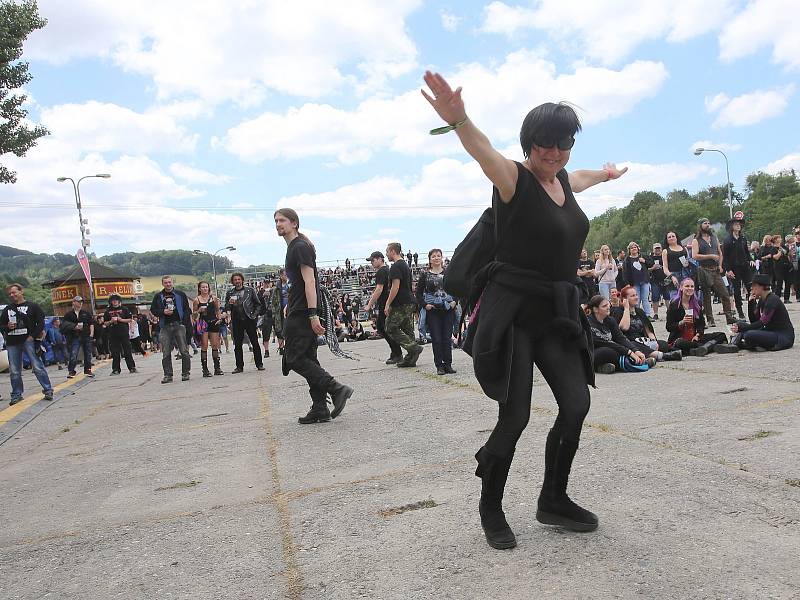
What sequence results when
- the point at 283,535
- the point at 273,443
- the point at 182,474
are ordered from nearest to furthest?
1. the point at 283,535
2. the point at 182,474
3. the point at 273,443

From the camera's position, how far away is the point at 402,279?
1030 cm

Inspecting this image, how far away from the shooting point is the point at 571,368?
291 cm

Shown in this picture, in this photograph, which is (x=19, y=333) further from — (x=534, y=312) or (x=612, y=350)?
(x=534, y=312)

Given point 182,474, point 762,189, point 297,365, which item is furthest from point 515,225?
point 762,189

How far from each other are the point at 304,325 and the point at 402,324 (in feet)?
14.1

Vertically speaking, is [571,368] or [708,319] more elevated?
[571,368]

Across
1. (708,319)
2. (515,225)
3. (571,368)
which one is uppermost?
(515,225)

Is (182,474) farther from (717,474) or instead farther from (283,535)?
(717,474)

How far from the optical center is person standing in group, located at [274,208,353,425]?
6.16 metres

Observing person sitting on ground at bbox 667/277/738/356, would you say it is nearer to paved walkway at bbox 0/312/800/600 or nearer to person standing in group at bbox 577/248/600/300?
paved walkway at bbox 0/312/800/600

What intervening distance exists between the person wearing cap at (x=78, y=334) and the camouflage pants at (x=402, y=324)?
27.9 feet

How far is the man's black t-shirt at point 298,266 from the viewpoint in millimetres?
6168

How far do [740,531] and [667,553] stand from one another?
1.19 feet

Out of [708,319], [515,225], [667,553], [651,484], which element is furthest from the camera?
[708,319]
